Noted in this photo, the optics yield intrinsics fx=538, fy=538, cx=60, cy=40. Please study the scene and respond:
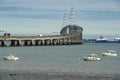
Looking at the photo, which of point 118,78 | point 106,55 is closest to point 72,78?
point 118,78

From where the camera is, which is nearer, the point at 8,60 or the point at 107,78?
the point at 107,78

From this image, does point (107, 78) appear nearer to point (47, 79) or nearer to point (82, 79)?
point (82, 79)

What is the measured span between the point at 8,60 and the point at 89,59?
16.1 metres

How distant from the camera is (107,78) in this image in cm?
5772

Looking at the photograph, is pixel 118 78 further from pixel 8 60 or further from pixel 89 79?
pixel 8 60

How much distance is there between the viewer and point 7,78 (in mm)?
54781

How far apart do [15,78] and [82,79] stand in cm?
700

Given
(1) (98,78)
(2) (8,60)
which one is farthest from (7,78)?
(2) (8,60)

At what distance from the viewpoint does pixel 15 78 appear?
55062mm

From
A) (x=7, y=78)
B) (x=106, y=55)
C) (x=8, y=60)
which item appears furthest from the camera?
(x=106, y=55)

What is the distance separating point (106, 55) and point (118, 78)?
79.9 m

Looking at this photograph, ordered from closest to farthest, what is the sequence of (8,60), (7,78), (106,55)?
(7,78), (8,60), (106,55)

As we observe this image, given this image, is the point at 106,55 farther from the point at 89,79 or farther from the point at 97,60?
the point at 89,79

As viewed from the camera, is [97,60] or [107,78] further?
[97,60]
